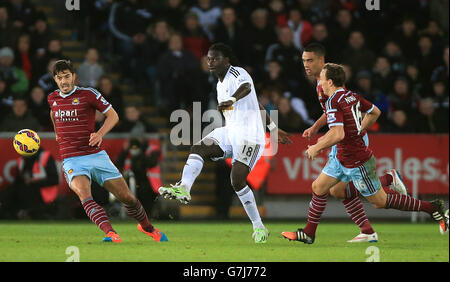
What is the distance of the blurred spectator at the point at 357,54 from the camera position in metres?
17.9

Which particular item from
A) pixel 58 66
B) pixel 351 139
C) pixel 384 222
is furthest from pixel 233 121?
pixel 384 222

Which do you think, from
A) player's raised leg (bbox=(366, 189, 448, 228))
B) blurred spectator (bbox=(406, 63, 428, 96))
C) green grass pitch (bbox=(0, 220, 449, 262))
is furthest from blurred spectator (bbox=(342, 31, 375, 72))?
player's raised leg (bbox=(366, 189, 448, 228))

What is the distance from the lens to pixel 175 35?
1717 cm

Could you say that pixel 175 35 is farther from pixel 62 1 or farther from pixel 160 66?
pixel 62 1

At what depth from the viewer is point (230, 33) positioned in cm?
1750

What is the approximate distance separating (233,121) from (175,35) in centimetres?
716

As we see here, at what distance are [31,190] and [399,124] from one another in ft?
21.9

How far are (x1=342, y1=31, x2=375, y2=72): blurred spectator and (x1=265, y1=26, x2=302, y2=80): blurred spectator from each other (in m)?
0.99

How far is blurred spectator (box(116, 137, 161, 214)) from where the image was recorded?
15477 mm

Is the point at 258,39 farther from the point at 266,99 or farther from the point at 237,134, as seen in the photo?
the point at 237,134

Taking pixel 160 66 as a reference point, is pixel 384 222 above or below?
below

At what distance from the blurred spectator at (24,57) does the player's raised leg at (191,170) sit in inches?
307

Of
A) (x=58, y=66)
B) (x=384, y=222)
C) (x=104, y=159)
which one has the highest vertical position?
(x=58, y=66)

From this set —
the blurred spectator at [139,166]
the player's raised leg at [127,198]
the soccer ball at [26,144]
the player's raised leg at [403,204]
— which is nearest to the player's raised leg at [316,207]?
the player's raised leg at [403,204]
